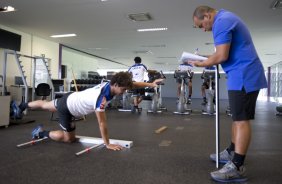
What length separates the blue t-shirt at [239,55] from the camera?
1736 millimetres

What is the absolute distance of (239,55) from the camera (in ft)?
5.83

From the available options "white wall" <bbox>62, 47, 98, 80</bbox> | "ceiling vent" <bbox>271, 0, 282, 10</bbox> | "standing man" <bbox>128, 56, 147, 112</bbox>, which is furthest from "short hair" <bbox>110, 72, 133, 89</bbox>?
"white wall" <bbox>62, 47, 98, 80</bbox>

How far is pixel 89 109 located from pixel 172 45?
30.8ft

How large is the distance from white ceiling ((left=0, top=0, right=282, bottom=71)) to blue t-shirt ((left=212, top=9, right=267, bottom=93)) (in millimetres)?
4448

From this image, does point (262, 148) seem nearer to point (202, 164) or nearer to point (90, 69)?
point (202, 164)

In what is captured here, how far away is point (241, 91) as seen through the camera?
68.7 inches

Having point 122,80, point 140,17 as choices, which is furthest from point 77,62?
point 122,80

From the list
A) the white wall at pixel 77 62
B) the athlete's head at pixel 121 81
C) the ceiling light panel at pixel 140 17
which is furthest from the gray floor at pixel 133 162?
the white wall at pixel 77 62

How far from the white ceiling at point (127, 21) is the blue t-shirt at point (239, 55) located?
445 cm

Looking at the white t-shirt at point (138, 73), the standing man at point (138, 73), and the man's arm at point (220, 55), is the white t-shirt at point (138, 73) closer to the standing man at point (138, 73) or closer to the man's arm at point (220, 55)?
the standing man at point (138, 73)

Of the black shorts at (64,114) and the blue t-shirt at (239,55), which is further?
the black shorts at (64,114)

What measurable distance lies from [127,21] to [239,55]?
630cm

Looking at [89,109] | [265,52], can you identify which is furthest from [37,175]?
[265,52]

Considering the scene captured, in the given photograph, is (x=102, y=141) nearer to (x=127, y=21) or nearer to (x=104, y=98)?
(x=104, y=98)
